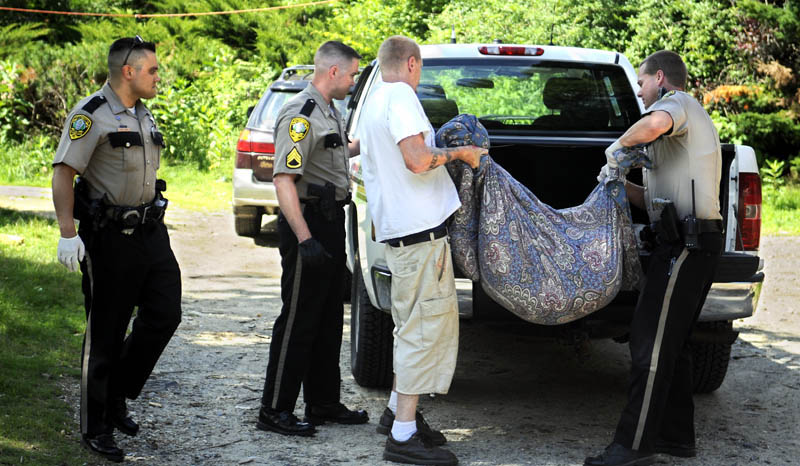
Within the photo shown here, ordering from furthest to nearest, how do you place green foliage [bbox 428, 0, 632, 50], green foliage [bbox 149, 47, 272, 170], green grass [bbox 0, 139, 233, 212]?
green foliage [bbox 428, 0, 632, 50]
green foliage [bbox 149, 47, 272, 170]
green grass [bbox 0, 139, 233, 212]

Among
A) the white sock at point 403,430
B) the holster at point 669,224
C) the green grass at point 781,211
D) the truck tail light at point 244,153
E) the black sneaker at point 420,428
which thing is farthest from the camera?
the green grass at point 781,211

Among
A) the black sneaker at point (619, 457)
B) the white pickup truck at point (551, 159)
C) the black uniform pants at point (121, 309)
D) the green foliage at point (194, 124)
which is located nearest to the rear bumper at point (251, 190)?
the white pickup truck at point (551, 159)

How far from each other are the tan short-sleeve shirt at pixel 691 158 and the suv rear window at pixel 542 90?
1.56 m

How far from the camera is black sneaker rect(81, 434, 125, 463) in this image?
13.6 ft

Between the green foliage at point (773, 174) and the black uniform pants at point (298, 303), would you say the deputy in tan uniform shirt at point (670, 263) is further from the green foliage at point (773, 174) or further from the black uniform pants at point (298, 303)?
the green foliage at point (773, 174)

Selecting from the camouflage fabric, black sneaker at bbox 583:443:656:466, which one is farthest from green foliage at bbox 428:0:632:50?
black sneaker at bbox 583:443:656:466

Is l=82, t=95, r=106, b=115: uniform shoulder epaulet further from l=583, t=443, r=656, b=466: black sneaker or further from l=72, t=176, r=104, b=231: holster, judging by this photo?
l=583, t=443, r=656, b=466: black sneaker

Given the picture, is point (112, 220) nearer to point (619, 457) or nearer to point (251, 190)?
point (619, 457)

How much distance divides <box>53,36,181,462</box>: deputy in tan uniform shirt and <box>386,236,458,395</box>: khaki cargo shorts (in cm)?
108

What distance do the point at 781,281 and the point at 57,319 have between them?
256 inches

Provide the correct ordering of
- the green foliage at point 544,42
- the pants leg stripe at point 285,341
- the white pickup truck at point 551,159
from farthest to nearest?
1. the green foliage at point 544,42
2. the pants leg stripe at point 285,341
3. the white pickup truck at point 551,159

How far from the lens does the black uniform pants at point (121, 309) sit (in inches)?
167

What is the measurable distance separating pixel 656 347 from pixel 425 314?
1002mm

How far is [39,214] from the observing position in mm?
10836
